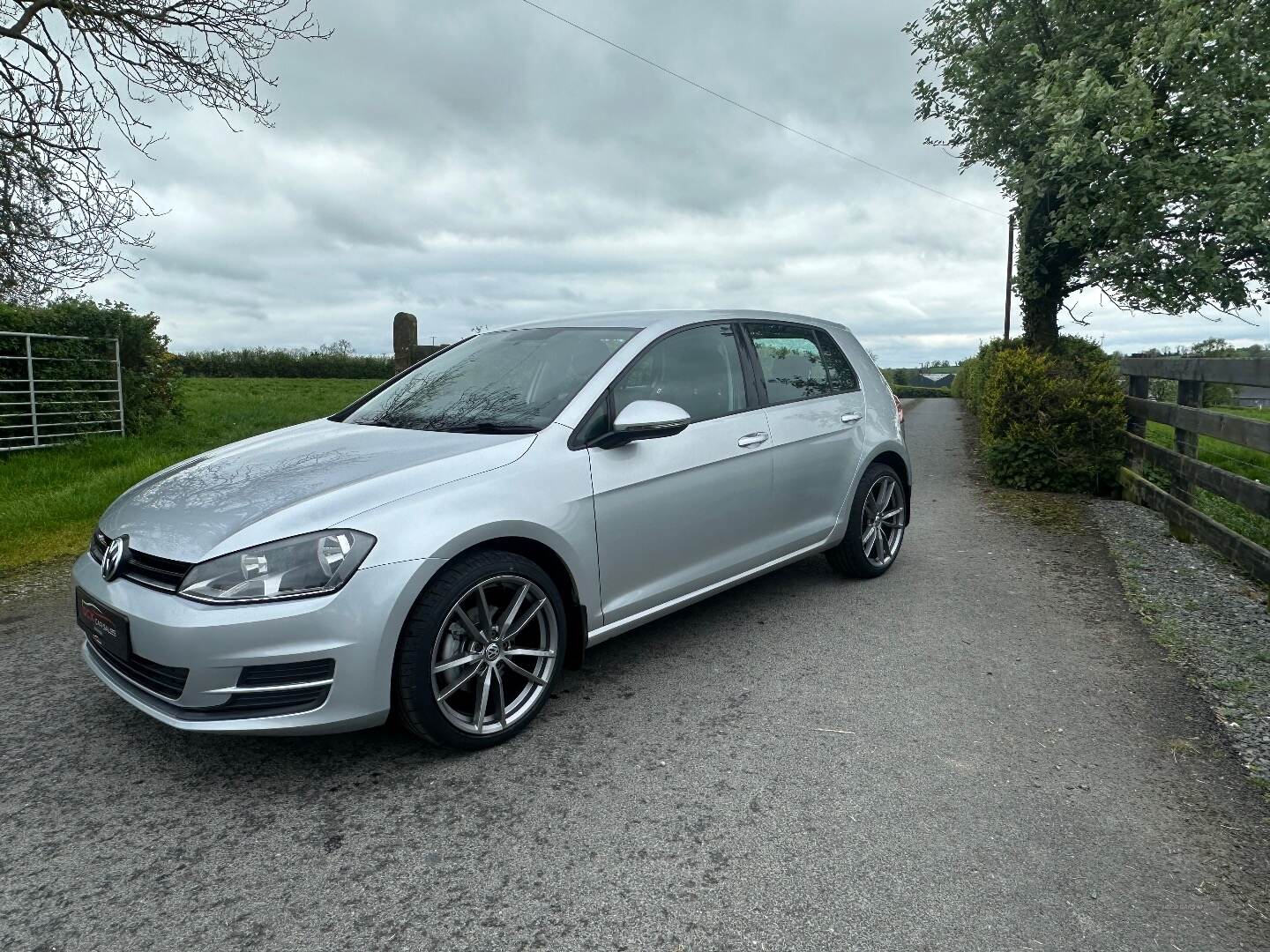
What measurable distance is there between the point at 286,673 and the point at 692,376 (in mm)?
2402

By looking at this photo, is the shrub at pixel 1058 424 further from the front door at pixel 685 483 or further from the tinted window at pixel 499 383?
the tinted window at pixel 499 383

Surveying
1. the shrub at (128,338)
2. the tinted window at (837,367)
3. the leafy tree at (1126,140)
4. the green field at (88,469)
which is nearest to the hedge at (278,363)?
the green field at (88,469)

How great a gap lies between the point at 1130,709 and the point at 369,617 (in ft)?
10.5

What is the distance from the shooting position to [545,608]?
11.1 feet

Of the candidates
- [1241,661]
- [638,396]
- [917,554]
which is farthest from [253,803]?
[917,554]

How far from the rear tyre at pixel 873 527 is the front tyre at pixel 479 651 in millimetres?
2535

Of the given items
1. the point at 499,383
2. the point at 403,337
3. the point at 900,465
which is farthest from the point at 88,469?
the point at 900,465

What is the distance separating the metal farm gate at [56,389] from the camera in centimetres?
1135

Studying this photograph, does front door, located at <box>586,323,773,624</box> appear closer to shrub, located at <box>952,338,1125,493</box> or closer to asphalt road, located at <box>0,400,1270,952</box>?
asphalt road, located at <box>0,400,1270,952</box>

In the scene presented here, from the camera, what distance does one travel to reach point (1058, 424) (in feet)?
29.6

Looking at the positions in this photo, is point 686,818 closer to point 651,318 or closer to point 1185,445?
point 651,318

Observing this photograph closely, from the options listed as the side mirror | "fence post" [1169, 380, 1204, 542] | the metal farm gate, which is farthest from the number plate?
the metal farm gate

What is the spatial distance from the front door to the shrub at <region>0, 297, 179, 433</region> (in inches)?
443

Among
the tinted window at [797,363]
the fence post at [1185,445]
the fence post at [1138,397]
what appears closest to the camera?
the tinted window at [797,363]
